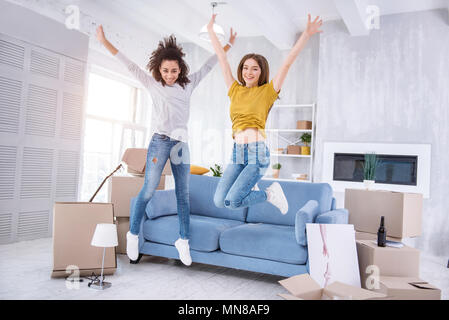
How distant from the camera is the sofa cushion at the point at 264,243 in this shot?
9.26 feet

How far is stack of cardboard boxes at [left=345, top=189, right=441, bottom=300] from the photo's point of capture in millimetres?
2297

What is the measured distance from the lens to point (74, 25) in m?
4.66

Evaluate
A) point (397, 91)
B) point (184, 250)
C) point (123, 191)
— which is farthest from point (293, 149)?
point (184, 250)

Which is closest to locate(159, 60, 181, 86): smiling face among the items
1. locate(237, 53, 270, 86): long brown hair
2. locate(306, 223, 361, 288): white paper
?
locate(237, 53, 270, 86): long brown hair

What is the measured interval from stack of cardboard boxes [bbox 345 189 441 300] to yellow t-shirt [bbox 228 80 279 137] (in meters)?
1.15

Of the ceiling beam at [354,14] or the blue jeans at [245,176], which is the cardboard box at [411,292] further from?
the ceiling beam at [354,14]

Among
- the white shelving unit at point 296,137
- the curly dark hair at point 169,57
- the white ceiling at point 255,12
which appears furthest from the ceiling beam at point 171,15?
the curly dark hair at point 169,57

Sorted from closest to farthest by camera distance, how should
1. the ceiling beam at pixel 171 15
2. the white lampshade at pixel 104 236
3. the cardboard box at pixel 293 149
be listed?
the white lampshade at pixel 104 236, the ceiling beam at pixel 171 15, the cardboard box at pixel 293 149

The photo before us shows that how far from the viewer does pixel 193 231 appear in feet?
10.4

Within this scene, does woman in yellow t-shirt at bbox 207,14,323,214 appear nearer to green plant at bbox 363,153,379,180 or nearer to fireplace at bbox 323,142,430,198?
green plant at bbox 363,153,379,180

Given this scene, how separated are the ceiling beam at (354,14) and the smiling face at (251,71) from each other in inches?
94.6

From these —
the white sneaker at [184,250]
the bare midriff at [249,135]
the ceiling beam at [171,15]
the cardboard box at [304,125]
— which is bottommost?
the white sneaker at [184,250]

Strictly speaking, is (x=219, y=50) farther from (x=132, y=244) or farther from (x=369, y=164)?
(x=369, y=164)
